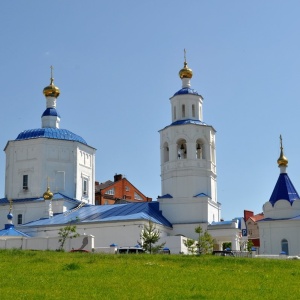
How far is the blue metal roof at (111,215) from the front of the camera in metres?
34.9

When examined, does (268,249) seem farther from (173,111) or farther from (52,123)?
(52,123)

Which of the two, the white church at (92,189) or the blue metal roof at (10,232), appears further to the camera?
the white church at (92,189)

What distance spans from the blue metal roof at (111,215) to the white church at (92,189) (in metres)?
0.06

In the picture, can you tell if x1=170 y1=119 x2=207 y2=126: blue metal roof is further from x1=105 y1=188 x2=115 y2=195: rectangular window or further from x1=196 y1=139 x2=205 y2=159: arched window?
x1=105 y1=188 x2=115 y2=195: rectangular window

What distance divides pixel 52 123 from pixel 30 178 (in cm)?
460

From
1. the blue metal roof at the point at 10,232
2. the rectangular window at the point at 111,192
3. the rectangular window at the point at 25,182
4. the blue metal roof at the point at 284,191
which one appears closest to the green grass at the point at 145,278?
the blue metal roof at the point at 284,191

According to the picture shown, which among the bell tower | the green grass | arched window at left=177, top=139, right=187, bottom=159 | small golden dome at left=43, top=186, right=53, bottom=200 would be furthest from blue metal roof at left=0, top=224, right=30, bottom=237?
the green grass

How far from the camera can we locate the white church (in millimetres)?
35031

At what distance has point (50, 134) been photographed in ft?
134

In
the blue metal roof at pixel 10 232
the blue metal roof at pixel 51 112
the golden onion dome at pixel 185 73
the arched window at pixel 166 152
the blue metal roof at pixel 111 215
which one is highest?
the golden onion dome at pixel 185 73

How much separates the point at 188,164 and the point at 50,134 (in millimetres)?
9875

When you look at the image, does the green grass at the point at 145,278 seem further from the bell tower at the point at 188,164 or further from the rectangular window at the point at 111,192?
the rectangular window at the point at 111,192

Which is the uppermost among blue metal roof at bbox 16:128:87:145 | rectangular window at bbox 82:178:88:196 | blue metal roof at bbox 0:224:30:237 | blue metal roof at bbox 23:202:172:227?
blue metal roof at bbox 16:128:87:145

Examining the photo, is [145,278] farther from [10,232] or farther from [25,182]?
[25,182]
